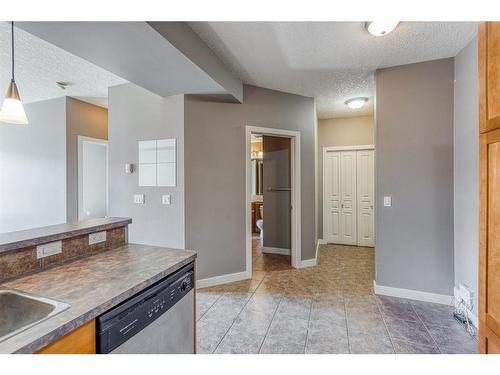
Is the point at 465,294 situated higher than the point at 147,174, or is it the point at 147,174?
the point at 147,174

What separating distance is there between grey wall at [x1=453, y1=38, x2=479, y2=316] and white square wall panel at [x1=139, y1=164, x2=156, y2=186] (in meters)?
3.38

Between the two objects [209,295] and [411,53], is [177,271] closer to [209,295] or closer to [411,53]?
[209,295]

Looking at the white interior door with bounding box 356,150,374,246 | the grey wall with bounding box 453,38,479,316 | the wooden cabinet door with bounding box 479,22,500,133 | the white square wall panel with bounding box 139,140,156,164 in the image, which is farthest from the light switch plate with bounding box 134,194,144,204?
the white interior door with bounding box 356,150,374,246

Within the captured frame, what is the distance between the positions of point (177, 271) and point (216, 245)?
182cm

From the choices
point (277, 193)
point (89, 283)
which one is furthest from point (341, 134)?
point (89, 283)

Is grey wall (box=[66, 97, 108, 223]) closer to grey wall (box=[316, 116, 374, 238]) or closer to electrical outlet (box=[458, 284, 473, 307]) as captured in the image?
grey wall (box=[316, 116, 374, 238])

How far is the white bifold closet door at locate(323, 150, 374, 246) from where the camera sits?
4.98 metres

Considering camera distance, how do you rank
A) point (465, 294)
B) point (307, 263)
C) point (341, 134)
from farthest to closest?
point (341, 134) → point (307, 263) → point (465, 294)

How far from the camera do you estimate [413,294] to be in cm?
278

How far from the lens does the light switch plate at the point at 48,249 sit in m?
1.29

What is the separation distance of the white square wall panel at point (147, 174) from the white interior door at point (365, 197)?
12.8 feet

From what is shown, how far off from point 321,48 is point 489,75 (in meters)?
1.72

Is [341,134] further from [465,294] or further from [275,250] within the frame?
[465,294]
